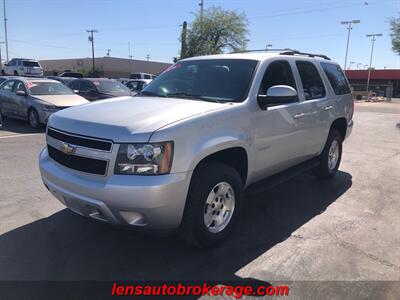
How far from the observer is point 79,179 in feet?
11.0

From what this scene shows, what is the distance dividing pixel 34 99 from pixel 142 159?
385 inches

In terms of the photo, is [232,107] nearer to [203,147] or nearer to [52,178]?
[203,147]

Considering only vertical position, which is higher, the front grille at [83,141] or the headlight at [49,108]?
the front grille at [83,141]

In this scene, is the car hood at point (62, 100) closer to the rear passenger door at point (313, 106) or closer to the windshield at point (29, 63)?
the rear passenger door at point (313, 106)

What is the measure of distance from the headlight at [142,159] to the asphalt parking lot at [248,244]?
38.1 inches

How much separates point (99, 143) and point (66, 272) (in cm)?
119

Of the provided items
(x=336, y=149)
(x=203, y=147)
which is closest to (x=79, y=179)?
(x=203, y=147)

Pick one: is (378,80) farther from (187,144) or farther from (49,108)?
(187,144)

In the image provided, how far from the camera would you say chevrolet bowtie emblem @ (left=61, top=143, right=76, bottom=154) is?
3.43m

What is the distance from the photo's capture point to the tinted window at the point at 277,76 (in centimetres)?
443

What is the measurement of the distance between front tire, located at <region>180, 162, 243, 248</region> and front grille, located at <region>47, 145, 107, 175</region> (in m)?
0.82

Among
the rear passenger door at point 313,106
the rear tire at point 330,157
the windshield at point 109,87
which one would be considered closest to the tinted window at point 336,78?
the rear passenger door at point 313,106

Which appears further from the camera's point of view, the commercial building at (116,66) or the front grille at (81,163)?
the commercial building at (116,66)

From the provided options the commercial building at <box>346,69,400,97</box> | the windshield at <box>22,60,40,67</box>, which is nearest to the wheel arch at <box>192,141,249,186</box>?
the windshield at <box>22,60,40,67</box>
